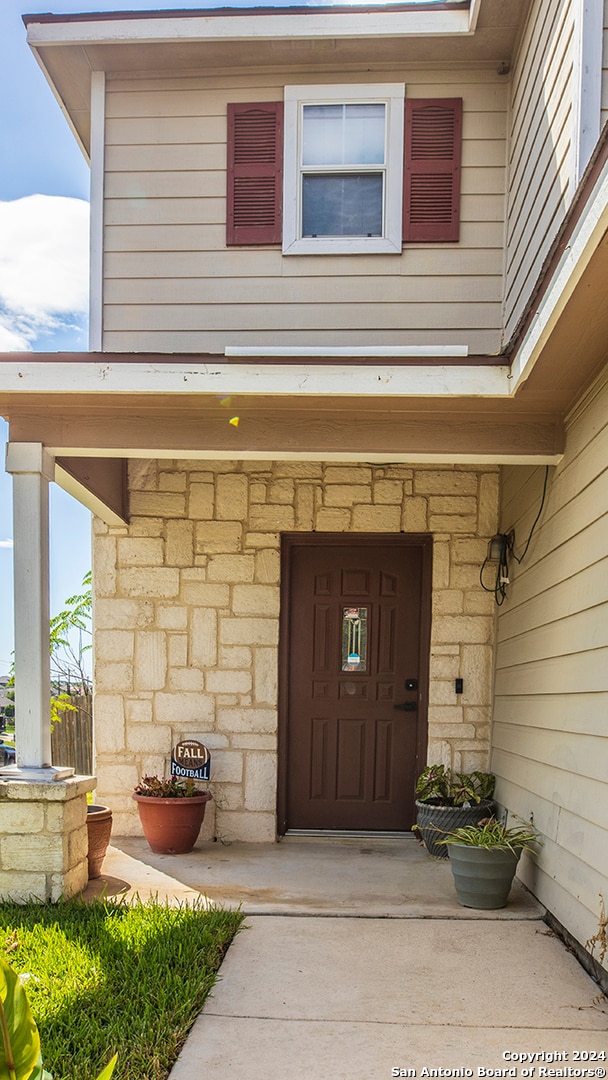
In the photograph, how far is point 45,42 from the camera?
213 inches

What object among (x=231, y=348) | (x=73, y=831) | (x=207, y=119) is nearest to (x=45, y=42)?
(x=207, y=119)

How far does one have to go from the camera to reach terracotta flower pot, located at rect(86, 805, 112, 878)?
184 inches

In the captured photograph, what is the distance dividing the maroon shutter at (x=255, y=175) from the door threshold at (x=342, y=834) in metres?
3.95

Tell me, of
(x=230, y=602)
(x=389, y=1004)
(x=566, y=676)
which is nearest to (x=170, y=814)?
(x=230, y=602)

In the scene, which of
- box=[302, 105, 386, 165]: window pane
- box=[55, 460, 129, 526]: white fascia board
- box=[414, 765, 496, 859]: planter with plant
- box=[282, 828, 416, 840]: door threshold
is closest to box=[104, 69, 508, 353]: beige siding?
box=[302, 105, 386, 165]: window pane

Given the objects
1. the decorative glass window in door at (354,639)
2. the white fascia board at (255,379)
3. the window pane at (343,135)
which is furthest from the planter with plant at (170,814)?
the window pane at (343,135)

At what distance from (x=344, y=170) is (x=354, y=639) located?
3.11m

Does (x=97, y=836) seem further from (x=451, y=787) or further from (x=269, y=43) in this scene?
(x=269, y=43)

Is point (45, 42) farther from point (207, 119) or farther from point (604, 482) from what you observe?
point (604, 482)

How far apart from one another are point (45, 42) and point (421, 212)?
2602 mm

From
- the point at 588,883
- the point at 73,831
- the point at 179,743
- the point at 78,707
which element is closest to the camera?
the point at 588,883

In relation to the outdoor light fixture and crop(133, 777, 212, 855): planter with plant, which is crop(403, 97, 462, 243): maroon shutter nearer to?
the outdoor light fixture

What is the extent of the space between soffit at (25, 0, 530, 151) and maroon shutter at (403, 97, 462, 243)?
0.32 metres

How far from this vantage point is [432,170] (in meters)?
5.43
